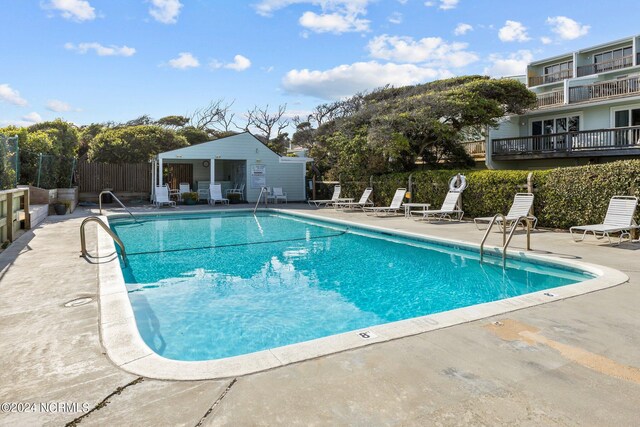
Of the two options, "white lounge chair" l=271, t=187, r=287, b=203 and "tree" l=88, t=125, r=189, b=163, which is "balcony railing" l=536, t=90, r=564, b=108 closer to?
"white lounge chair" l=271, t=187, r=287, b=203

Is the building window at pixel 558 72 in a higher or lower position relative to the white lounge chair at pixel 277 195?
higher

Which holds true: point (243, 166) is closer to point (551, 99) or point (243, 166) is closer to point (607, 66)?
point (551, 99)

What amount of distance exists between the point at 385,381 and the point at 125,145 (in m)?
24.6

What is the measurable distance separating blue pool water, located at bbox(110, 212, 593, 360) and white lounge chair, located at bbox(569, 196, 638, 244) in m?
2.02

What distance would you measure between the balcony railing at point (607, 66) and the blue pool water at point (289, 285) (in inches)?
924

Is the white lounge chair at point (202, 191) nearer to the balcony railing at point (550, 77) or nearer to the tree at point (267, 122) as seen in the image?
the tree at point (267, 122)

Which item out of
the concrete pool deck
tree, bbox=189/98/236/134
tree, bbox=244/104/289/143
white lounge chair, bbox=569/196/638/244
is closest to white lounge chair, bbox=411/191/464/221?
white lounge chair, bbox=569/196/638/244

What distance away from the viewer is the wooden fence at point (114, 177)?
19.6m

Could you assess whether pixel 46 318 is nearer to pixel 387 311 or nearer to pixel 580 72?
pixel 387 311

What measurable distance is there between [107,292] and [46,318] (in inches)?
31.0

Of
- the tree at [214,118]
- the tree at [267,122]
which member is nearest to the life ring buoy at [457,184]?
the tree at [267,122]

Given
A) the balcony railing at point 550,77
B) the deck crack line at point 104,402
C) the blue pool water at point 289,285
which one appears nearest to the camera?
the deck crack line at point 104,402

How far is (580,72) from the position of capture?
87.5ft

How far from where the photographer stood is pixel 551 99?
22.2 m
